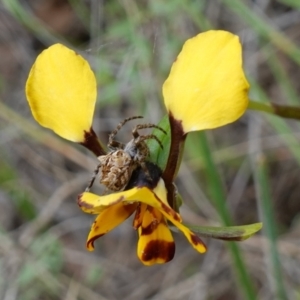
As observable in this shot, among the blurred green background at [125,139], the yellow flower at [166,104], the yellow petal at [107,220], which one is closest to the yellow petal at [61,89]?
the yellow flower at [166,104]

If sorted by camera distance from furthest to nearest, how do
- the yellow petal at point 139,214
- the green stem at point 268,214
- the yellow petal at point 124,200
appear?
1. the green stem at point 268,214
2. the yellow petal at point 139,214
3. the yellow petal at point 124,200

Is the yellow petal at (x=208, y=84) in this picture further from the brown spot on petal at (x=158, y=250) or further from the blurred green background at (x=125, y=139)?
the blurred green background at (x=125, y=139)

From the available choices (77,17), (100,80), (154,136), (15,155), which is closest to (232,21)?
(100,80)

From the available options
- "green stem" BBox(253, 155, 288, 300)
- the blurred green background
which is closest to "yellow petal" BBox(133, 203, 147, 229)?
"green stem" BBox(253, 155, 288, 300)

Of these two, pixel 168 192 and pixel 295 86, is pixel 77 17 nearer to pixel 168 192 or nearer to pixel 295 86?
pixel 295 86

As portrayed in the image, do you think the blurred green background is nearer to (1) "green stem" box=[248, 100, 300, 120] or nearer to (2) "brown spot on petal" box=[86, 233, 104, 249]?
(1) "green stem" box=[248, 100, 300, 120]

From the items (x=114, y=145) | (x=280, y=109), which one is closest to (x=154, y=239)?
(x=114, y=145)
